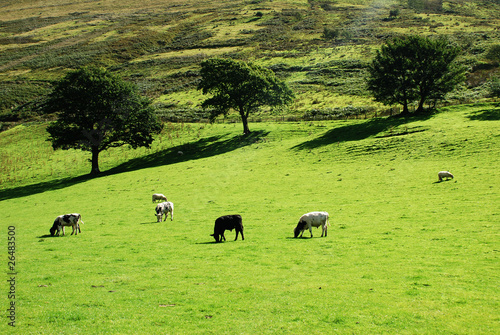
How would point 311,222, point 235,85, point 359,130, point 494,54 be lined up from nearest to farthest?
point 311,222
point 359,130
point 235,85
point 494,54

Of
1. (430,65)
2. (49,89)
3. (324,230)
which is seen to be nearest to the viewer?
(324,230)

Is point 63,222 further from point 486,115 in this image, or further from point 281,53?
point 281,53

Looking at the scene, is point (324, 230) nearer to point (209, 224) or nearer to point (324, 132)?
point (209, 224)

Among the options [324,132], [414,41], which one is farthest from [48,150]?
[414,41]

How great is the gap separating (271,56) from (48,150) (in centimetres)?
9404

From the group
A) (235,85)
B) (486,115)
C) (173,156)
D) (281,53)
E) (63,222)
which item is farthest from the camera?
(281,53)

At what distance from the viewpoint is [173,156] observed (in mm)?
57312

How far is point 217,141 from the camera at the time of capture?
61.6 metres

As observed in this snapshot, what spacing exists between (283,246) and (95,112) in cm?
4425

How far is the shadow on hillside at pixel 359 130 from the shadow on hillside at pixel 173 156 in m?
10.9

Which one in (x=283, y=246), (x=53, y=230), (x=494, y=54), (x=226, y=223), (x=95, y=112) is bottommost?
(x=283, y=246)

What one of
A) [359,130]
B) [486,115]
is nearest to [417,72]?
[486,115]

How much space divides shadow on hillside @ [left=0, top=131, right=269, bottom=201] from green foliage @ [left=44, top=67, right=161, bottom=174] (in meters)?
3.06

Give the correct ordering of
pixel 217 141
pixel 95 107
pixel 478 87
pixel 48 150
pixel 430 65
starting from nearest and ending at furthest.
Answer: pixel 95 107 < pixel 430 65 < pixel 217 141 < pixel 48 150 < pixel 478 87
